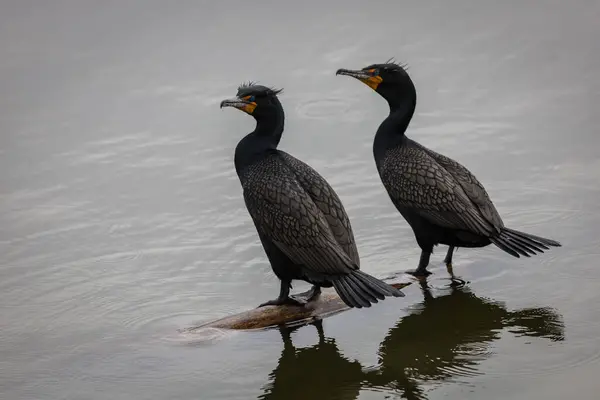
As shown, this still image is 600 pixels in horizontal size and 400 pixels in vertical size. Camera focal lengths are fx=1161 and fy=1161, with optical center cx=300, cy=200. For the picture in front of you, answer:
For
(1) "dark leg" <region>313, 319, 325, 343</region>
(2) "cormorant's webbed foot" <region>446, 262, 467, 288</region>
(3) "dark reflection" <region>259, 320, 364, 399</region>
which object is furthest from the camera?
(2) "cormorant's webbed foot" <region>446, 262, 467, 288</region>

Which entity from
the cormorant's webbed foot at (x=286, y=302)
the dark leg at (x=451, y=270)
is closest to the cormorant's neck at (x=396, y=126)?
the dark leg at (x=451, y=270)

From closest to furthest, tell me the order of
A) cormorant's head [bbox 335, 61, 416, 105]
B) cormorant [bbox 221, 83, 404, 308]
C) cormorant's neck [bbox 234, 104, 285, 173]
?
1. cormorant [bbox 221, 83, 404, 308]
2. cormorant's neck [bbox 234, 104, 285, 173]
3. cormorant's head [bbox 335, 61, 416, 105]

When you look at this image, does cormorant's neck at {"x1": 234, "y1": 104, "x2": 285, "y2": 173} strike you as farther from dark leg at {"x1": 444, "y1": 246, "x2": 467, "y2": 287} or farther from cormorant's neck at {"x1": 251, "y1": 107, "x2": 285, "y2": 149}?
dark leg at {"x1": 444, "y1": 246, "x2": 467, "y2": 287}

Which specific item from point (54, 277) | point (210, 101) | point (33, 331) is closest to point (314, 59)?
point (210, 101)

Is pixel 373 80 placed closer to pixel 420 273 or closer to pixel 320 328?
pixel 420 273

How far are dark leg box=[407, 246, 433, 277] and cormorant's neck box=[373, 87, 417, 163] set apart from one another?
758 millimetres

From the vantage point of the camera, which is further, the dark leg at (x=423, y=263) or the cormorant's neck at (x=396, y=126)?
the cormorant's neck at (x=396, y=126)

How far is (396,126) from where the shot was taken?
8484 millimetres

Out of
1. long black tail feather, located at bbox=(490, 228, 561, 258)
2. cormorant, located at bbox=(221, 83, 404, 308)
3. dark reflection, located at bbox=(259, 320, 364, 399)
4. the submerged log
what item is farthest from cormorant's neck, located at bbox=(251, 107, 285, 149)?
long black tail feather, located at bbox=(490, 228, 561, 258)

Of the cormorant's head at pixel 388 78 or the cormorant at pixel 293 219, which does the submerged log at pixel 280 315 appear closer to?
the cormorant at pixel 293 219

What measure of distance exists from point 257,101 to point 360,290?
161 centimetres

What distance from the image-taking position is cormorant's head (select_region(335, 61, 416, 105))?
8453 mm

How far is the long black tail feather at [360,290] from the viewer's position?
714 cm

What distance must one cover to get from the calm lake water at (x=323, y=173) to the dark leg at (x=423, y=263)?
0.16 m
